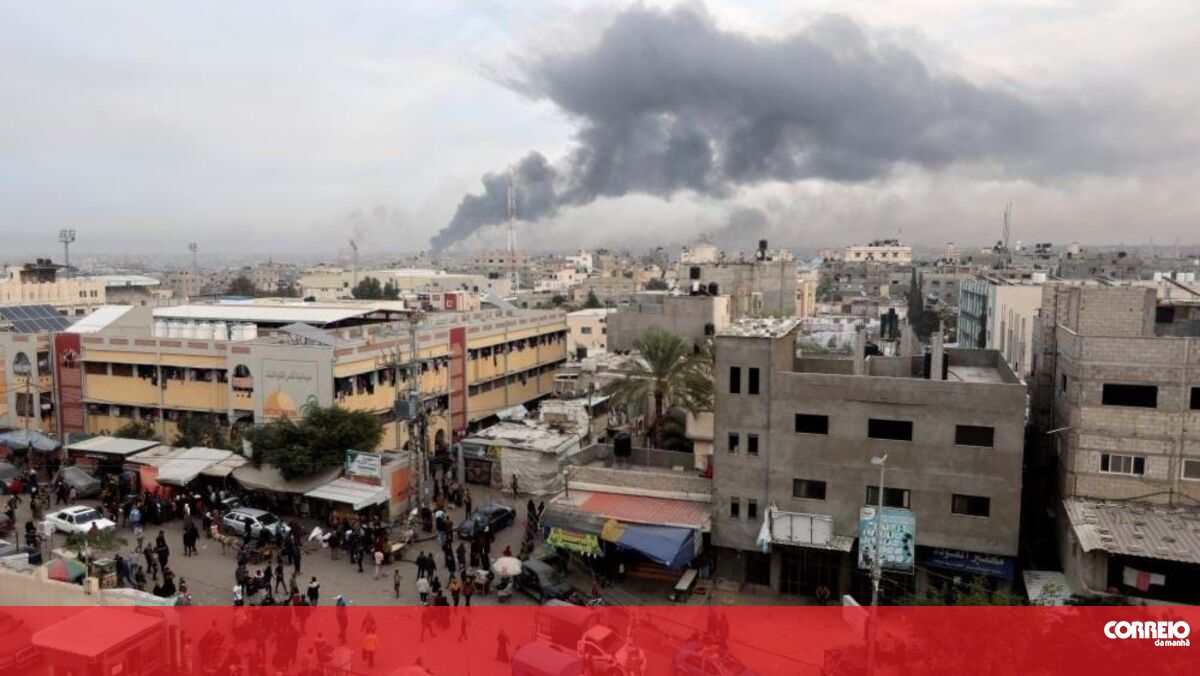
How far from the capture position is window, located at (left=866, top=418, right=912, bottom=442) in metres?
23.8

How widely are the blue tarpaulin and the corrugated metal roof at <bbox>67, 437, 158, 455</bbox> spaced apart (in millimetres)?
24187

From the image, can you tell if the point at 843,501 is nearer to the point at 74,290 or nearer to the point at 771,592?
the point at 771,592

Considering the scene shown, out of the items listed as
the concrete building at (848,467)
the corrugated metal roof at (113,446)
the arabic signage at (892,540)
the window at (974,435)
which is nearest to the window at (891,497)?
the concrete building at (848,467)

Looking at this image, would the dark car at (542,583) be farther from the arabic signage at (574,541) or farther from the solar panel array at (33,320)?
the solar panel array at (33,320)

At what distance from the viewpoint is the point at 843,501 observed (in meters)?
24.4

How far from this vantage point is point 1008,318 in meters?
51.0

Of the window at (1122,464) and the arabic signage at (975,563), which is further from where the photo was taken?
the arabic signage at (975,563)

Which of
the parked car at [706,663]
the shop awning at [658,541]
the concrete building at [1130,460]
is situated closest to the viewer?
the parked car at [706,663]

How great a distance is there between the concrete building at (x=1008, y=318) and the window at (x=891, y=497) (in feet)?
73.7

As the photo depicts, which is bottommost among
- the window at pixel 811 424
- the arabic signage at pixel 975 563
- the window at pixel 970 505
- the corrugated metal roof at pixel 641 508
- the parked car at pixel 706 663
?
the parked car at pixel 706 663

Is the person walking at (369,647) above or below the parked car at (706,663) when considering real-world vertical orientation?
below

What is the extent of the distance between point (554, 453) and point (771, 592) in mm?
12228

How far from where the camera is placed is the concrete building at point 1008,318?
157 ft

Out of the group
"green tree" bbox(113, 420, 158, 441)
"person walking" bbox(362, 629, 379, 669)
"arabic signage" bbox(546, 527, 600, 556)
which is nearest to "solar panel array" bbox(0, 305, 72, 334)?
"green tree" bbox(113, 420, 158, 441)
